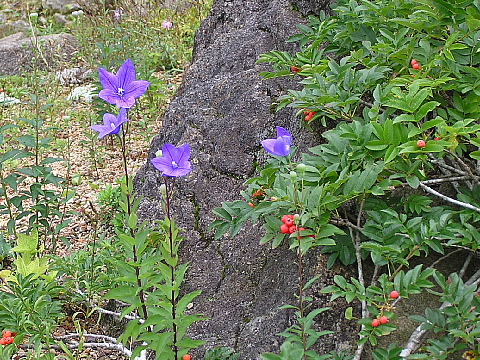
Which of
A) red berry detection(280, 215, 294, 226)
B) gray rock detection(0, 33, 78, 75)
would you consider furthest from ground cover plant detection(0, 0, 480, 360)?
gray rock detection(0, 33, 78, 75)

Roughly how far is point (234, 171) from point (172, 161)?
0.94m

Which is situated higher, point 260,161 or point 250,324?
point 260,161

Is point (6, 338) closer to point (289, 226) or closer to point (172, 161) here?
point (172, 161)

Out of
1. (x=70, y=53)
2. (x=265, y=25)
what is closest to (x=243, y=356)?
(x=265, y=25)

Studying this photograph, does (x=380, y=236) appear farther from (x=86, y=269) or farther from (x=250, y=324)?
(x=86, y=269)

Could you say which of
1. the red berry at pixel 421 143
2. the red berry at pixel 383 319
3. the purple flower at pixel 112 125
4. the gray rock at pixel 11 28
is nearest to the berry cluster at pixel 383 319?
the red berry at pixel 383 319

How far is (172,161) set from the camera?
4.42 ft

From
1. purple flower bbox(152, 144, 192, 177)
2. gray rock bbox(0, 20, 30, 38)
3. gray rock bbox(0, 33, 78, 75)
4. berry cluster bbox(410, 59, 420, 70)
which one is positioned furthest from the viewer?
gray rock bbox(0, 20, 30, 38)

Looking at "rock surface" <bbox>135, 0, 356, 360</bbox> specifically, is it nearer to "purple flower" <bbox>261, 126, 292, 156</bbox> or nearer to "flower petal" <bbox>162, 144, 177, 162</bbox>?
"purple flower" <bbox>261, 126, 292, 156</bbox>

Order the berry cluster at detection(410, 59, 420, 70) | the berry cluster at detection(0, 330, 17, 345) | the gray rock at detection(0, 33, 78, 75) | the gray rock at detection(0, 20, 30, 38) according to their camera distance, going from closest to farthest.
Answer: the berry cluster at detection(0, 330, 17, 345) → the berry cluster at detection(410, 59, 420, 70) → the gray rock at detection(0, 33, 78, 75) → the gray rock at detection(0, 20, 30, 38)

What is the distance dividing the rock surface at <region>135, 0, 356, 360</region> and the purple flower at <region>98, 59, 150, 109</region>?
737 mm

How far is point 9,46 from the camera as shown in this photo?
22.6 feet

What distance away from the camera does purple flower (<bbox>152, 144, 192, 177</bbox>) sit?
1.31 m

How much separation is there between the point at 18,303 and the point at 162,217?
2.51 feet
